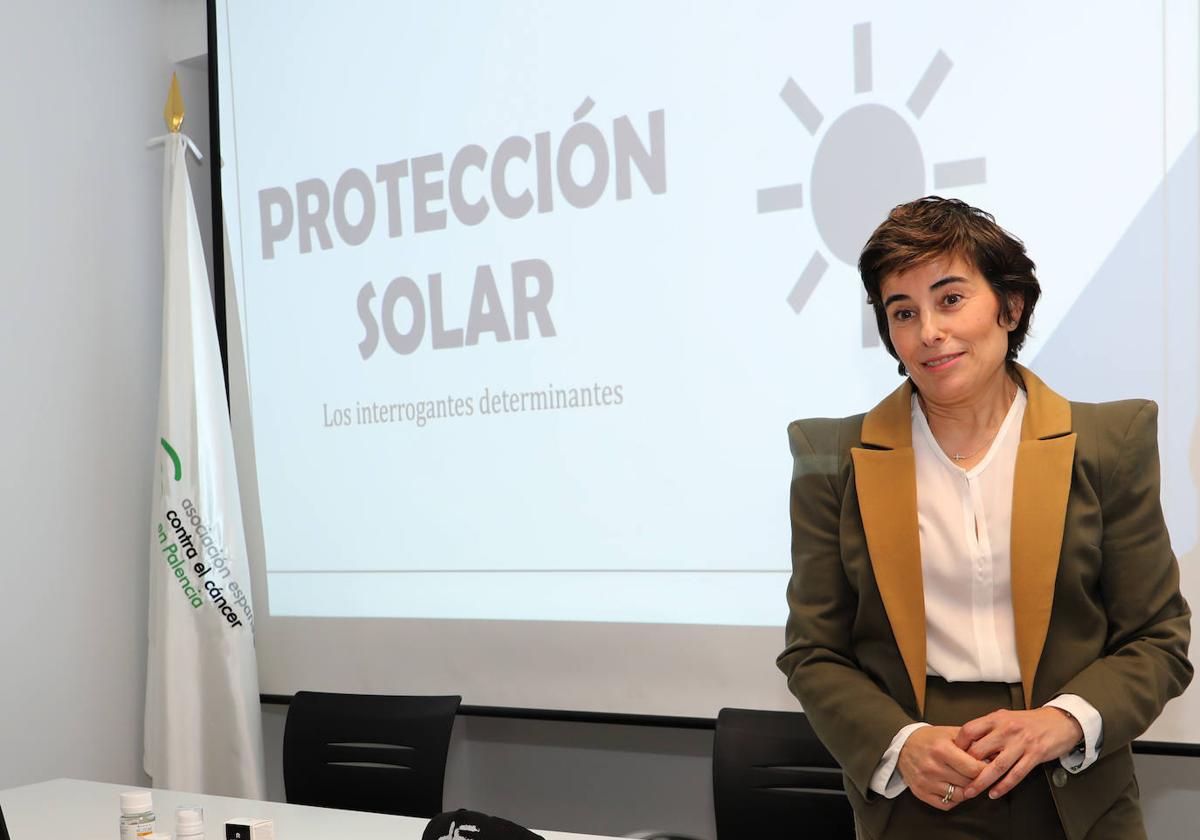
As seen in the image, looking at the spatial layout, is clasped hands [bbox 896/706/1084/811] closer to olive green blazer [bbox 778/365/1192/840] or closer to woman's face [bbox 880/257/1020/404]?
olive green blazer [bbox 778/365/1192/840]

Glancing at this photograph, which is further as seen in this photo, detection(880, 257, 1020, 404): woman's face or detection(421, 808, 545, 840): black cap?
detection(880, 257, 1020, 404): woman's face

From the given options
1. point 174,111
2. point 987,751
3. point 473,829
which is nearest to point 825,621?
point 987,751

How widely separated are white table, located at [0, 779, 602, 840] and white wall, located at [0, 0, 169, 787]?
0.92 metres

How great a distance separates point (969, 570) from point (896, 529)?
4.4 inches

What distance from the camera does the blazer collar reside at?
1.57m

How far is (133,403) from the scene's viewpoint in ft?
12.6

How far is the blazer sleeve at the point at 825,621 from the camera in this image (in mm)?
1607

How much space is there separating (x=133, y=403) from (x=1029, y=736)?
3.19 m

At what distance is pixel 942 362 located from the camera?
5.27 feet

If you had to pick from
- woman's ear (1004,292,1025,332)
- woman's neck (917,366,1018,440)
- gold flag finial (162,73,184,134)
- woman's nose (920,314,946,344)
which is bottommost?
woman's neck (917,366,1018,440)

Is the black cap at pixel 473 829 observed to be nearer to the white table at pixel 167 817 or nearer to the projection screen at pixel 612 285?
the white table at pixel 167 817

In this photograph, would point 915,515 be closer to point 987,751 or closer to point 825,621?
point 825,621

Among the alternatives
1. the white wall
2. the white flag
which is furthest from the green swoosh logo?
the white wall

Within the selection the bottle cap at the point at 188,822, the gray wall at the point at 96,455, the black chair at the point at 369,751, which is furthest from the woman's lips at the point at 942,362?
the gray wall at the point at 96,455
